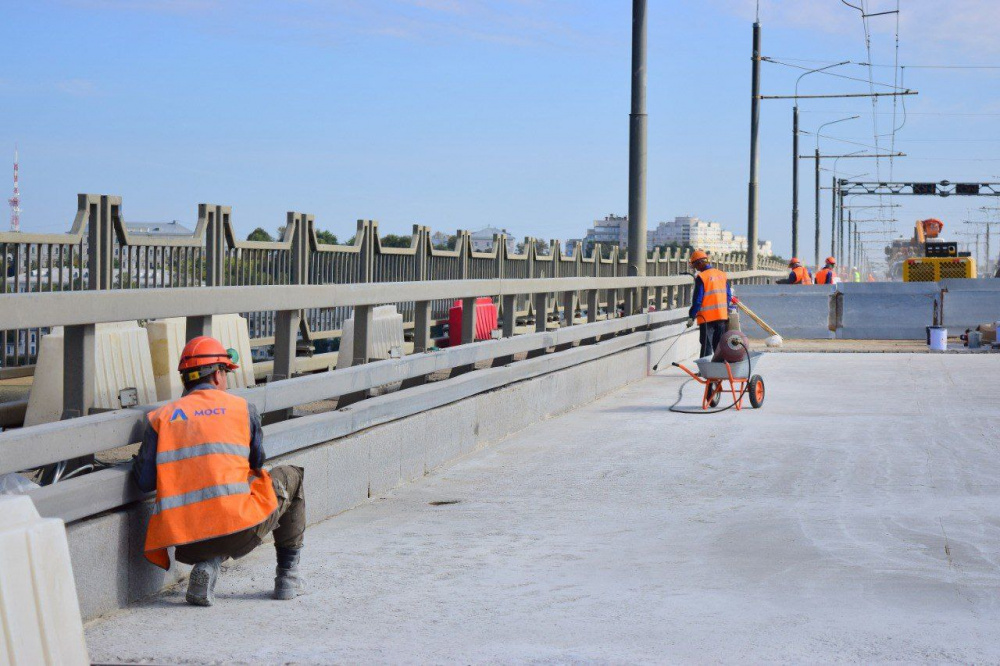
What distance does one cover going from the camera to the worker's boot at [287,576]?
228 inches

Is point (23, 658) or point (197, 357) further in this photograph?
point (197, 357)

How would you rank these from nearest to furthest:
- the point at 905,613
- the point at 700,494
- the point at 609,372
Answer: the point at 905,613 → the point at 700,494 → the point at 609,372

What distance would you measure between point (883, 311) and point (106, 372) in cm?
2669

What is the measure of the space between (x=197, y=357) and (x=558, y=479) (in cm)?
402

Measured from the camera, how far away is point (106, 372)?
22.7 ft

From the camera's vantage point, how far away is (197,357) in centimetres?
580

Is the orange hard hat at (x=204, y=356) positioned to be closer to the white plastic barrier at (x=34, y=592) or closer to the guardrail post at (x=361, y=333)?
the white plastic barrier at (x=34, y=592)

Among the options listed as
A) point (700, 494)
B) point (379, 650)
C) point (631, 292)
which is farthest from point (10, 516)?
point (631, 292)

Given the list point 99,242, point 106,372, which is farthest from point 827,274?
point 106,372

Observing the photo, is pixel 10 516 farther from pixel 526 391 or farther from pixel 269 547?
pixel 526 391

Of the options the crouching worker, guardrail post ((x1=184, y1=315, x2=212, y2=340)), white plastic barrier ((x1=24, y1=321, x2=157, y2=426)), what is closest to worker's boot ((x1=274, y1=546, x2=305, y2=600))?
the crouching worker

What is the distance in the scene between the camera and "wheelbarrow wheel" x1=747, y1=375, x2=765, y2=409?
14.2 meters

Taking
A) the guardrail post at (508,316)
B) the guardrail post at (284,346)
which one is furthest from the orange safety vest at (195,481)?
the guardrail post at (508,316)

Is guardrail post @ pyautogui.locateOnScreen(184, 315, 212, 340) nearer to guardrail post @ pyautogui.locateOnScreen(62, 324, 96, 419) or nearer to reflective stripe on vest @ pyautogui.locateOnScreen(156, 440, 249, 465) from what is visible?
A: guardrail post @ pyautogui.locateOnScreen(62, 324, 96, 419)
